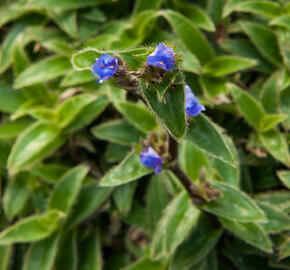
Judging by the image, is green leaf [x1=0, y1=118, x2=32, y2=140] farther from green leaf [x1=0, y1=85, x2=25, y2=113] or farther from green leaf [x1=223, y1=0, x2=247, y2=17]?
green leaf [x1=223, y1=0, x2=247, y2=17]

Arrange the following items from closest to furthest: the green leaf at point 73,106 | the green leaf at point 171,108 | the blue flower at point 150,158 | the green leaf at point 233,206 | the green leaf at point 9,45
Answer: the green leaf at point 171,108 < the blue flower at point 150,158 < the green leaf at point 233,206 < the green leaf at point 73,106 < the green leaf at point 9,45

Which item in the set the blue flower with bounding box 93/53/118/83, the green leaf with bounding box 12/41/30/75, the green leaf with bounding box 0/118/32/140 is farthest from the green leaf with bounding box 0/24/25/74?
the blue flower with bounding box 93/53/118/83

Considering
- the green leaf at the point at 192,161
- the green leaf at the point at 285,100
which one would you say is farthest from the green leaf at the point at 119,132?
the green leaf at the point at 285,100

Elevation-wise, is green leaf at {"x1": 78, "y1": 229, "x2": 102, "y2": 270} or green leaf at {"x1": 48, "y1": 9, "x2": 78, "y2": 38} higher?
green leaf at {"x1": 48, "y1": 9, "x2": 78, "y2": 38}

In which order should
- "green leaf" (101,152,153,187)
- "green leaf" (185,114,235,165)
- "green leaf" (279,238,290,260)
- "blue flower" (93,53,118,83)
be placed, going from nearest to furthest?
"blue flower" (93,53,118,83) < "green leaf" (185,114,235,165) < "green leaf" (101,152,153,187) < "green leaf" (279,238,290,260)

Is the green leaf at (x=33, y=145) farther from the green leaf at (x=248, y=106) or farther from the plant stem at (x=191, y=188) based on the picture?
the green leaf at (x=248, y=106)

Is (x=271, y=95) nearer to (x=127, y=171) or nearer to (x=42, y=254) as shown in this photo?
(x=127, y=171)

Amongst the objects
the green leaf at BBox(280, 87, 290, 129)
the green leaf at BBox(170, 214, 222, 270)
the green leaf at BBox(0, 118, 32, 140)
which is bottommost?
the green leaf at BBox(170, 214, 222, 270)
